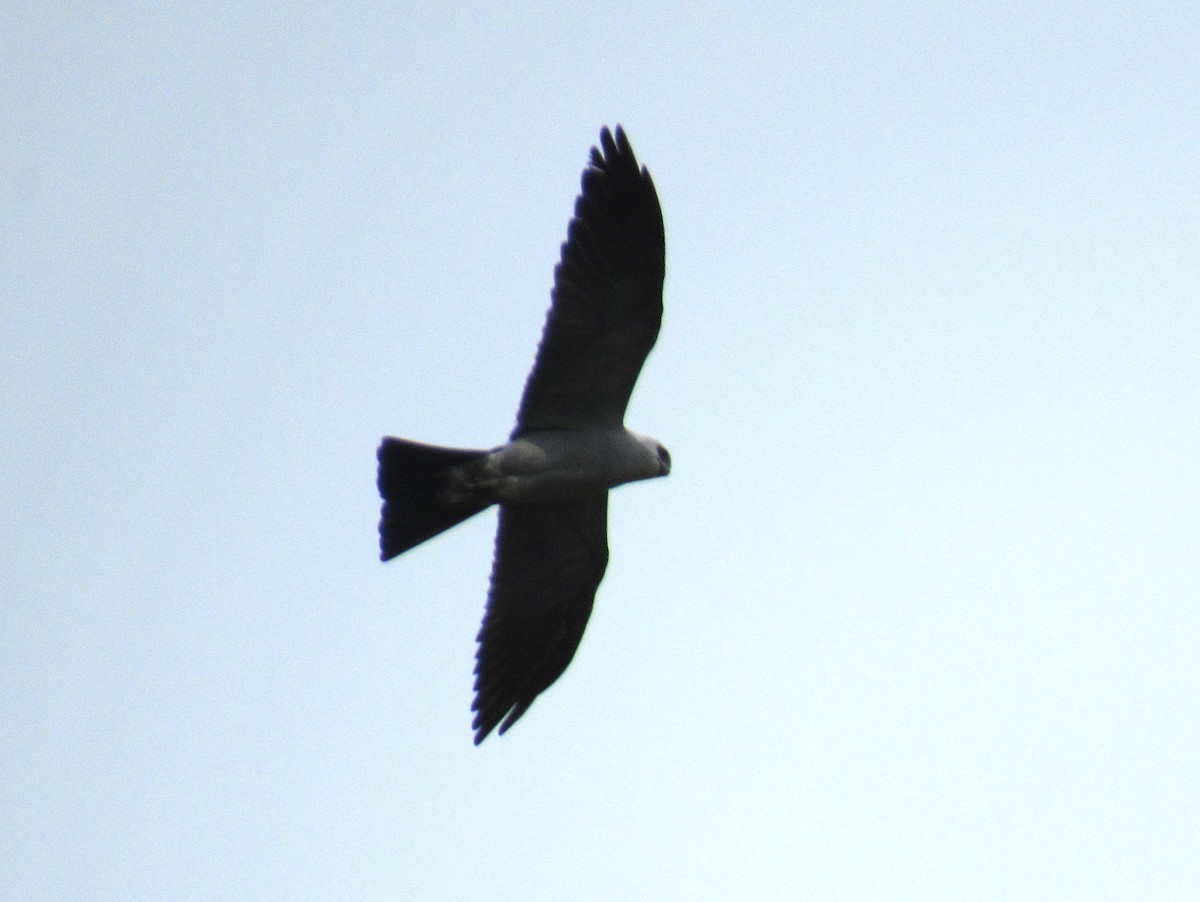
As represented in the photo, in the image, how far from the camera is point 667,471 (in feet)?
36.3

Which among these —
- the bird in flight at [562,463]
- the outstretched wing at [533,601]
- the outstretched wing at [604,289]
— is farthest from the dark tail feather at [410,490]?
the outstretched wing at [533,601]

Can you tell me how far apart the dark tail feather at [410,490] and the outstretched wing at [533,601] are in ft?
3.03

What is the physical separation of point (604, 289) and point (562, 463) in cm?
120

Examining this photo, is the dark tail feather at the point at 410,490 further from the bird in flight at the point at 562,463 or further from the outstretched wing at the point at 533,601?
the outstretched wing at the point at 533,601

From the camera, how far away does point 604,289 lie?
10109 millimetres

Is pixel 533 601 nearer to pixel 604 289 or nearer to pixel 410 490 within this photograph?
pixel 410 490

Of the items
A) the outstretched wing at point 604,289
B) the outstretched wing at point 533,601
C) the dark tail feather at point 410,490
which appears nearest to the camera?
the outstretched wing at point 604,289

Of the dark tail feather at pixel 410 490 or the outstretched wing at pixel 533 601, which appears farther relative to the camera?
the outstretched wing at pixel 533 601

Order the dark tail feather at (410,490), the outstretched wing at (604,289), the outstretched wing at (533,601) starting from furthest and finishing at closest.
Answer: the outstretched wing at (533,601) < the dark tail feather at (410,490) < the outstretched wing at (604,289)

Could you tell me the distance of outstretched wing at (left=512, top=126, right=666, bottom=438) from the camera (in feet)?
32.8

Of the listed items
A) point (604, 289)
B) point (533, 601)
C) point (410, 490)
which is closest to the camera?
point (604, 289)

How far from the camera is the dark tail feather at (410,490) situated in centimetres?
1019

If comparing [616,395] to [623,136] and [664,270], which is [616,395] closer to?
[664,270]

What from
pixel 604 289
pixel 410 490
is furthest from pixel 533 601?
pixel 604 289
